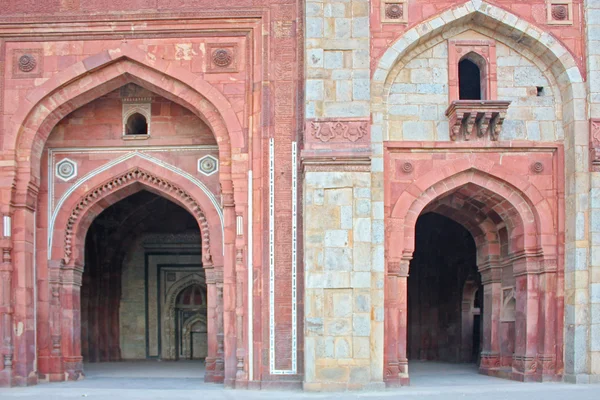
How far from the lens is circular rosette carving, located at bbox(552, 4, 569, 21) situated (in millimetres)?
11984

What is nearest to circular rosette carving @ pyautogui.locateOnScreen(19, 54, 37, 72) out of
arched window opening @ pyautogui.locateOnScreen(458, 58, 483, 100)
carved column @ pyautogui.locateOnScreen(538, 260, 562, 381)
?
arched window opening @ pyautogui.locateOnScreen(458, 58, 483, 100)

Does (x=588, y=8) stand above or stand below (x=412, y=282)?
above

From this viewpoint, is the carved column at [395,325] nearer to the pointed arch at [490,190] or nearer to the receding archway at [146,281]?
the pointed arch at [490,190]

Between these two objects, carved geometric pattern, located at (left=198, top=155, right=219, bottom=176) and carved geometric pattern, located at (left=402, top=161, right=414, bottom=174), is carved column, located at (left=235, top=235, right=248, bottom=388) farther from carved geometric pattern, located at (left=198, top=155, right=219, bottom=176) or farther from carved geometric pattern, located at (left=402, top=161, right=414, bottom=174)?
carved geometric pattern, located at (left=402, top=161, right=414, bottom=174)

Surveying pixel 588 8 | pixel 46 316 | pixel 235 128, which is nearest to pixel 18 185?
pixel 46 316

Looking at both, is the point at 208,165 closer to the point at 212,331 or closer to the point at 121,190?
the point at 121,190

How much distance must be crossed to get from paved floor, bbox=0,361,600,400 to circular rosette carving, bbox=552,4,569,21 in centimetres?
483

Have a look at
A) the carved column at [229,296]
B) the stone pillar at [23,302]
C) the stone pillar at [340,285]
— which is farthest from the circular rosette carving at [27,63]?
the stone pillar at [340,285]

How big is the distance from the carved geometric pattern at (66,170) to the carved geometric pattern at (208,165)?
1828 mm

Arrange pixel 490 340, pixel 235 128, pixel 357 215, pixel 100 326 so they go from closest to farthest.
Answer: pixel 357 215, pixel 235 128, pixel 490 340, pixel 100 326

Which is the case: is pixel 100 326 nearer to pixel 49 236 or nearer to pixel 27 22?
pixel 49 236

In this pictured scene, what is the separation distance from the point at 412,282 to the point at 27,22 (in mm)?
9438

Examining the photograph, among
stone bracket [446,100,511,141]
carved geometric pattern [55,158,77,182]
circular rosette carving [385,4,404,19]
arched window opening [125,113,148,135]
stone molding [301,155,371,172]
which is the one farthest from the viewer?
arched window opening [125,113,148,135]

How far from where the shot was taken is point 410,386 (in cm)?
1181
